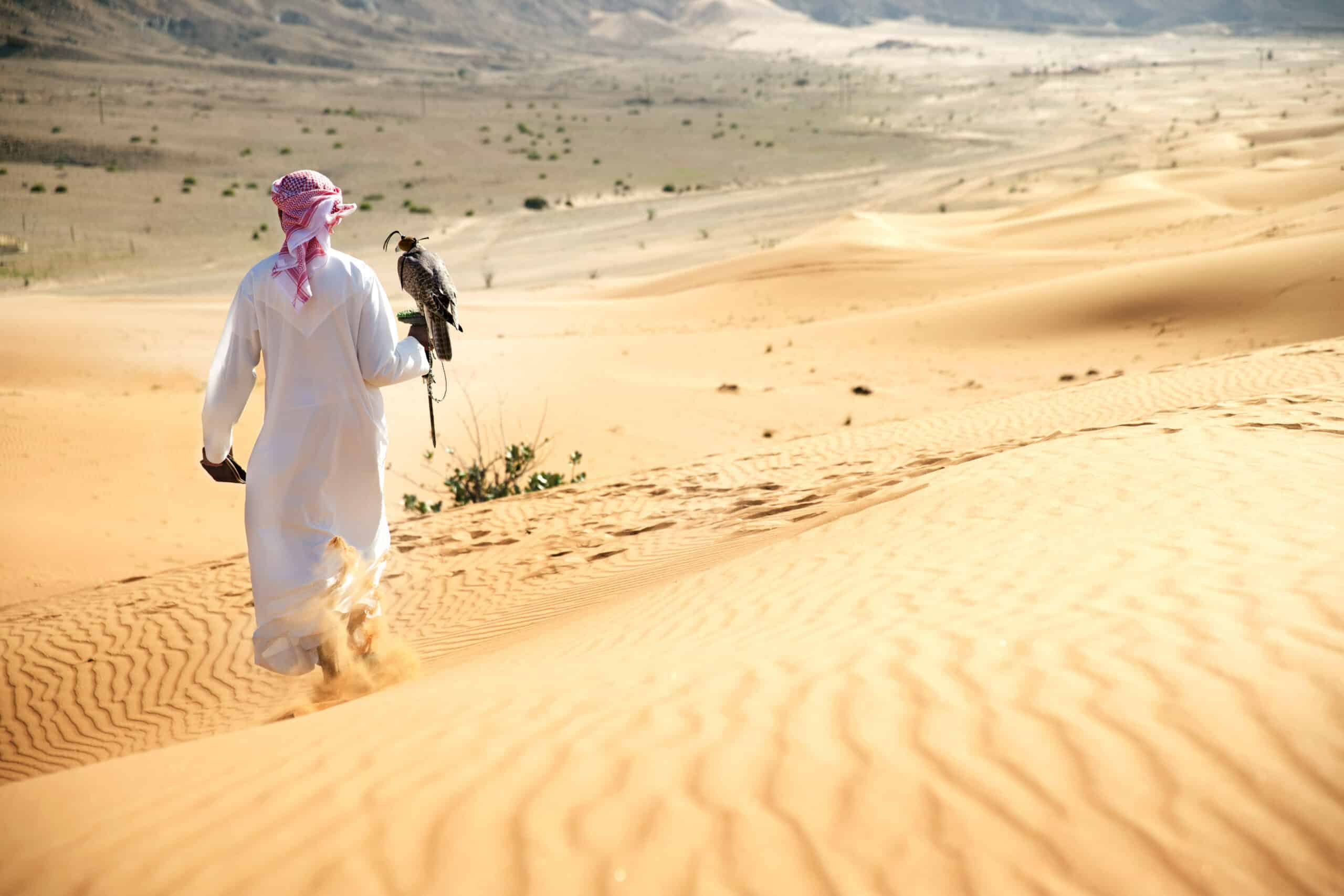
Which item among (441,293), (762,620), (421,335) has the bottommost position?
(762,620)

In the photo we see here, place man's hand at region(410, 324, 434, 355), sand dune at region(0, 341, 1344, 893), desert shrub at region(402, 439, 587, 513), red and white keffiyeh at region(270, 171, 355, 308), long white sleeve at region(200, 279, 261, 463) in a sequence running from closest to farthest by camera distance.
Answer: sand dune at region(0, 341, 1344, 893)
red and white keffiyeh at region(270, 171, 355, 308)
long white sleeve at region(200, 279, 261, 463)
man's hand at region(410, 324, 434, 355)
desert shrub at region(402, 439, 587, 513)

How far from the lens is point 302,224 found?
4.08 meters

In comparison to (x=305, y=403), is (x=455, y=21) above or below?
above

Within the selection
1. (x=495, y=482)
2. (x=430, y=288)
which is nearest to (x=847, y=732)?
(x=430, y=288)

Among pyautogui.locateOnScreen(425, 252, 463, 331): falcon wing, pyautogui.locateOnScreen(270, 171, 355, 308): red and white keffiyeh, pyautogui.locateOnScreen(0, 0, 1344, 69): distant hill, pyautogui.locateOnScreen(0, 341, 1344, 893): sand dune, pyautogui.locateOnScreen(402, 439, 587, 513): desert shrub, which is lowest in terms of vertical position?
pyautogui.locateOnScreen(402, 439, 587, 513): desert shrub

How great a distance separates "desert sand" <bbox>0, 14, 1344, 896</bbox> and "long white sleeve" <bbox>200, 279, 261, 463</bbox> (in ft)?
3.81

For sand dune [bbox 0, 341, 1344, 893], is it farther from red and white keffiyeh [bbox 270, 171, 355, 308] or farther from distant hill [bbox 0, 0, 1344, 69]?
distant hill [bbox 0, 0, 1344, 69]

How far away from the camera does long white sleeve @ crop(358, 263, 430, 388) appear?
13.8 feet

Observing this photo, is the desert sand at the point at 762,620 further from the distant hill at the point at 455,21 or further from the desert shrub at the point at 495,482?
the distant hill at the point at 455,21

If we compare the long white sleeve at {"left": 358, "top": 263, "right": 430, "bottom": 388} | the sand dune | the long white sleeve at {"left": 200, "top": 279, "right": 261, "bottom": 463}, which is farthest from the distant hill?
the sand dune

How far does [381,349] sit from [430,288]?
57cm

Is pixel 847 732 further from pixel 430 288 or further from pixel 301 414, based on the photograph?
pixel 301 414

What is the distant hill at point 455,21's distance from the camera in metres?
77.7

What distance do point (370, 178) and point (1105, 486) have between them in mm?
41545
